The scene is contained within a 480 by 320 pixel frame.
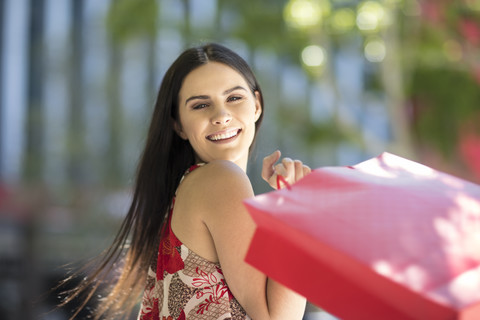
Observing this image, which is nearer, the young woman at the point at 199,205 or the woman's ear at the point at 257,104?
the young woman at the point at 199,205

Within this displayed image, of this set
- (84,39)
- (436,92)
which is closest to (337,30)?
(436,92)

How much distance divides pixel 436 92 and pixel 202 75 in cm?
559

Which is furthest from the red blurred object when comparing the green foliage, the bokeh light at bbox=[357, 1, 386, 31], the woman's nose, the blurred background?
the green foliage

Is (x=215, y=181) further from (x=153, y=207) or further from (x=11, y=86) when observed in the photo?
(x=11, y=86)

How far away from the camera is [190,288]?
1313mm

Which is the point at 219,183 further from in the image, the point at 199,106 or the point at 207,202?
the point at 199,106

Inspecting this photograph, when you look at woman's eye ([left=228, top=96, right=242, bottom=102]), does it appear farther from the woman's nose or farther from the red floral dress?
the red floral dress

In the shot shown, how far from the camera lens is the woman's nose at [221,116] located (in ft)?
4.61

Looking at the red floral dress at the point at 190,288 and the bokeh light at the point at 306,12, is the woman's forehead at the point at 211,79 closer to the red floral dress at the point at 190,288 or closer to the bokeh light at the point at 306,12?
the red floral dress at the point at 190,288

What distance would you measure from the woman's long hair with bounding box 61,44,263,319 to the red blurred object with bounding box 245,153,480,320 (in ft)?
1.59

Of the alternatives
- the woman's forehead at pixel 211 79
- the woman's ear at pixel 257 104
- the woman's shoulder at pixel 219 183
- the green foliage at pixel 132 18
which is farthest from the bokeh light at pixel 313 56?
the woman's shoulder at pixel 219 183

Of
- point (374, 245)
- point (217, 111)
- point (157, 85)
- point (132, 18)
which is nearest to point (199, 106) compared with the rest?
point (217, 111)

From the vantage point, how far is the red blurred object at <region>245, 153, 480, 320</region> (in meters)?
0.89

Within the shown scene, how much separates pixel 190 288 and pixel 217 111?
0.33 meters
